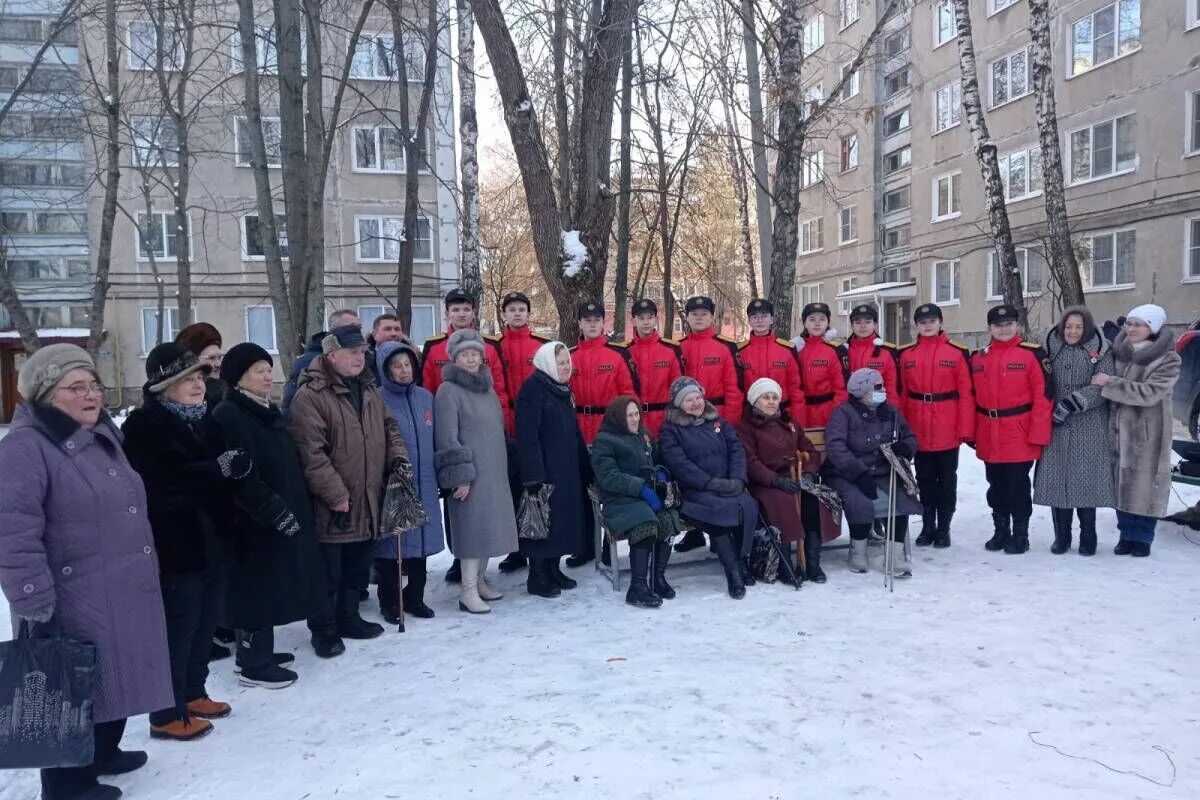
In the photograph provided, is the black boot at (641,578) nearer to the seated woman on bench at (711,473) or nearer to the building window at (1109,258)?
the seated woman on bench at (711,473)

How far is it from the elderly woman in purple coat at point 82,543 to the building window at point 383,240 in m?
22.1

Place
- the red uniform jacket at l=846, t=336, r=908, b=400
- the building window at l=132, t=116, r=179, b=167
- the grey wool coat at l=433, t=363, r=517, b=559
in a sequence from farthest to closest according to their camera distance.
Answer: the building window at l=132, t=116, r=179, b=167 < the red uniform jacket at l=846, t=336, r=908, b=400 < the grey wool coat at l=433, t=363, r=517, b=559

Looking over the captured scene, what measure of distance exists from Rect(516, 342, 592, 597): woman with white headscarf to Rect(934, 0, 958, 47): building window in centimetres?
2495

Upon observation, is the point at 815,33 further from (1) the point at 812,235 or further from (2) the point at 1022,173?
(2) the point at 1022,173

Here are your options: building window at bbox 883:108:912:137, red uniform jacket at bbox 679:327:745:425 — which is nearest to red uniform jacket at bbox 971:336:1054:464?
red uniform jacket at bbox 679:327:745:425

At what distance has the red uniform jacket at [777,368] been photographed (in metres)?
6.98

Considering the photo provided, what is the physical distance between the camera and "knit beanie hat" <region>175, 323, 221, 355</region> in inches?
181

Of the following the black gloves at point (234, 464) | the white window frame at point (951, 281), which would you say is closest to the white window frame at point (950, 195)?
the white window frame at point (951, 281)

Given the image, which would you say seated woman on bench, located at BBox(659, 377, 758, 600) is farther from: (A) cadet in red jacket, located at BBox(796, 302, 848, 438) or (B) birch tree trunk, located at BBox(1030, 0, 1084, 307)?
(B) birch tree trunk, located at BBox(1030, 0, 1084, 307)

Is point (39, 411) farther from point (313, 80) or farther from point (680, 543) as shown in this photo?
point (313, 80)

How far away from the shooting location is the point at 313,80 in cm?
952

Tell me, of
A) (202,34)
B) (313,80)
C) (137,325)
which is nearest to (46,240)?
(137,325)

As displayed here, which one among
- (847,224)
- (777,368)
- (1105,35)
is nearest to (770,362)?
(777,368)

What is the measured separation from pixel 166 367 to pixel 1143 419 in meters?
6.84
